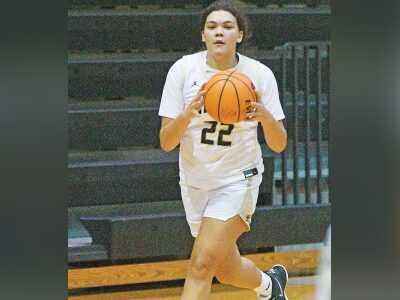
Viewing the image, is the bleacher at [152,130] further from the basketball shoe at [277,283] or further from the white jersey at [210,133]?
the white jersey at [210,133]

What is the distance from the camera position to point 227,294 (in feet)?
17.5

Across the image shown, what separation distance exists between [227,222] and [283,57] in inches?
53.0

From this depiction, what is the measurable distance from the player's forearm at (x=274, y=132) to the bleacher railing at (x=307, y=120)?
856 mm

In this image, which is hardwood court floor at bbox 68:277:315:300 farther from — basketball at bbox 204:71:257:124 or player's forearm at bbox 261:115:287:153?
basketball at bbox 204:71:257:124

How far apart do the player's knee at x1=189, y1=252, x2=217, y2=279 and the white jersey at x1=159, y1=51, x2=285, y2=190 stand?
0.35 m

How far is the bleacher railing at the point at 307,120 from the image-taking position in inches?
212

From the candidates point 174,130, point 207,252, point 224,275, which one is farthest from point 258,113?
point 224,275

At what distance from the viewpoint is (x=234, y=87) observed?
427cm

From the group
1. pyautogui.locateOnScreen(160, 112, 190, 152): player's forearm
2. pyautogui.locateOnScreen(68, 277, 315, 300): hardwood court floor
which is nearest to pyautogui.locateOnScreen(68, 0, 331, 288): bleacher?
pyautogui.locateOnScreen(68, 277, 315, 300): hardwood court floor

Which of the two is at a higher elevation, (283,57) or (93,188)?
(283,57)
